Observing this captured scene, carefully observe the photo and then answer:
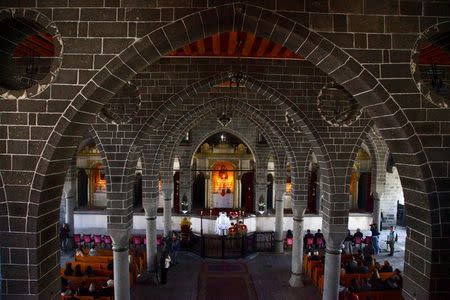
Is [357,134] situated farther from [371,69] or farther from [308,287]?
[308,287]

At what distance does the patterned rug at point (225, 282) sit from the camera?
489 inches

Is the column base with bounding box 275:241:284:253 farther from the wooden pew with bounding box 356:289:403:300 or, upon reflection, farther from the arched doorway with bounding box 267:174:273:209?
the wooden pew with bounding box 356:289:403:300

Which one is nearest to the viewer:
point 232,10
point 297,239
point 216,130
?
point 232,10

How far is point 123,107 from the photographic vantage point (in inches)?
366

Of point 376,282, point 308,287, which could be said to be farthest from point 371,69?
point 308,287

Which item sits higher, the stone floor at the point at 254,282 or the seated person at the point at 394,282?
the seated person at the point at 394,282

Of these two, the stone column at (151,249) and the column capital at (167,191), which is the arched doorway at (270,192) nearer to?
the column capital at (167,191)

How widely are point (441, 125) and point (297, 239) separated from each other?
9.28m

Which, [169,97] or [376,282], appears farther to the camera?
[376,282]

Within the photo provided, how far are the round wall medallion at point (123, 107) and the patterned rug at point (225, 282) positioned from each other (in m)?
6.39

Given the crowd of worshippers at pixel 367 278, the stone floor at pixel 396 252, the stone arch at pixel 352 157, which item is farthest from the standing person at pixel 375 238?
the stone arch at pixel 352 157

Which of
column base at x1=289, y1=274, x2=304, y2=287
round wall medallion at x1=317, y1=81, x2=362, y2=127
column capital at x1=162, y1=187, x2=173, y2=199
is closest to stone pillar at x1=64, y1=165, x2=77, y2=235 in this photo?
column capital at x1=162, y1=187, x2=173, y2=199

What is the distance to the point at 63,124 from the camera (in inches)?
179

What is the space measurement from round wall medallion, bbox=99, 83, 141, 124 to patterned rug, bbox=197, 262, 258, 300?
21.0 ft
